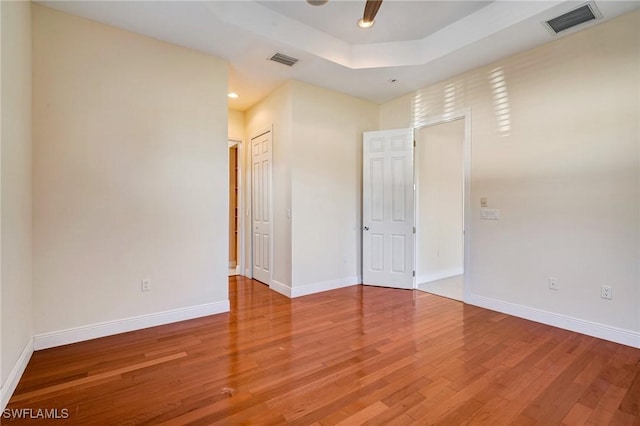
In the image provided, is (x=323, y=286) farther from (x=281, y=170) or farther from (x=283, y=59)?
(x=283, y=59)

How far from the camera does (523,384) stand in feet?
6.63

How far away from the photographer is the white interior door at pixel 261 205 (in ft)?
14.8

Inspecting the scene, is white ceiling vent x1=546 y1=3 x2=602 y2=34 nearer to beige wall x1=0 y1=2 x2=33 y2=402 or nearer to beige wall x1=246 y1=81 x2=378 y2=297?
beige wall x1=246 y1=81 x2=378 y2=297

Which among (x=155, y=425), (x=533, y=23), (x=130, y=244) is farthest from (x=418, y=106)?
(x=155, y=425)

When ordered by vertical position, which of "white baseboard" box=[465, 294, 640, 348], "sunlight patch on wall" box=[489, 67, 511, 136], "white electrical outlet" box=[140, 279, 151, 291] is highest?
"sunlight patch on wall" box=[489, 67, 511, 136]

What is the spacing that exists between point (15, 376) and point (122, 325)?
33.8 inches

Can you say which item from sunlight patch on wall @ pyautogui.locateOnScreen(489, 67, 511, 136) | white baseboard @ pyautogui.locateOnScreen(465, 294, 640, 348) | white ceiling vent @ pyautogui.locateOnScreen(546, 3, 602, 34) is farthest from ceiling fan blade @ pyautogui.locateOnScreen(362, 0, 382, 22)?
white baseboard @ pyautogui.locateOnScreen(465, 294, 640, 348)

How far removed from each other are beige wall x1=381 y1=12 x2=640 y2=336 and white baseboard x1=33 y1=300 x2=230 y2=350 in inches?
123

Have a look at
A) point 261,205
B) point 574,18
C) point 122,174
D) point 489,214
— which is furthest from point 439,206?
point 122,174

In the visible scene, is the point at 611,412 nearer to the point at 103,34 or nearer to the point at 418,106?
the point at 418,106

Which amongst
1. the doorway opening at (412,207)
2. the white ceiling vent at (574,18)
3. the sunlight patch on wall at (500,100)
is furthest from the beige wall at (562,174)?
the doorway opening at (412,207)

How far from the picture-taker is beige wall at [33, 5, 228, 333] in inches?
98.7

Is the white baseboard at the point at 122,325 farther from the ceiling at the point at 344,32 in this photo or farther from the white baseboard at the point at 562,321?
the white baseboard at the point at 562,321

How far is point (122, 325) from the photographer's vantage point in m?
2.81
